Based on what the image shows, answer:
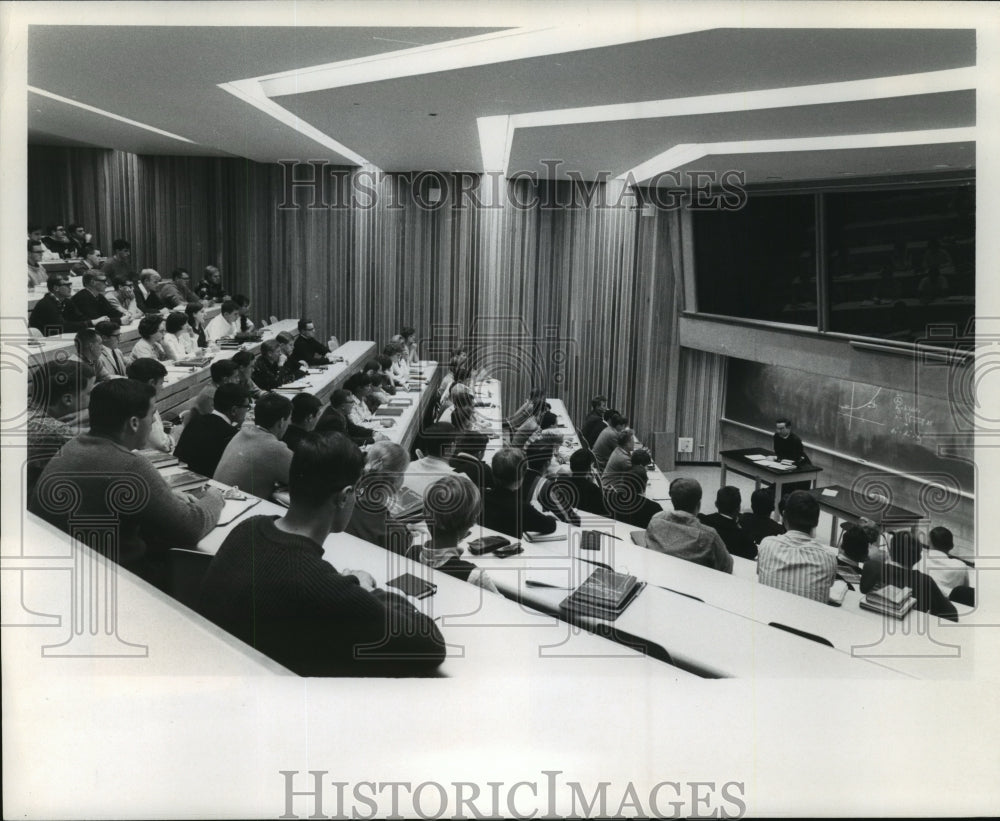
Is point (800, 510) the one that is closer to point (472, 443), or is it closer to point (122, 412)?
point (472, 443)

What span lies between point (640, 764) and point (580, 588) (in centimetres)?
83

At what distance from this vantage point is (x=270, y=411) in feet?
12.6

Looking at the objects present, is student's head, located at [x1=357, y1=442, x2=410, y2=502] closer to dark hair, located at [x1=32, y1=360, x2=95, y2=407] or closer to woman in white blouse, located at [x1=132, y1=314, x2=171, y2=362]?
woman in white blouse, located at [x1=132, y1=314, x2=171, y2=362]

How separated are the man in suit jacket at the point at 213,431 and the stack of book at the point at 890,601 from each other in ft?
10.6

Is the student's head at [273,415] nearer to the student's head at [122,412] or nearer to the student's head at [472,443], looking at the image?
the student's head at [122,412]

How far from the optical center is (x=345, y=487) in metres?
3.15

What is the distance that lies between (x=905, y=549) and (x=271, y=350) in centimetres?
347

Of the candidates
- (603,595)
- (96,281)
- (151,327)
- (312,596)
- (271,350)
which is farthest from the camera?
(271,350)

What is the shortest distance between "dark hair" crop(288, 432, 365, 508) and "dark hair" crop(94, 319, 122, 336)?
117cm

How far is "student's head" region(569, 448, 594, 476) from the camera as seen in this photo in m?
3.77

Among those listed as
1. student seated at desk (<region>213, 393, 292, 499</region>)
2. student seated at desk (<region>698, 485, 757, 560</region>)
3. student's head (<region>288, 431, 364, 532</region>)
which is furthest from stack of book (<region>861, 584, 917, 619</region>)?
student seated at desk (<region>213, 393, 292, 499</region>)

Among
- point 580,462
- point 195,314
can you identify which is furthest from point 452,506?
point 195,314

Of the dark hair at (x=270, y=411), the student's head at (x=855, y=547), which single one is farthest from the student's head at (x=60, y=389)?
the student's head at (x=855, y=547)

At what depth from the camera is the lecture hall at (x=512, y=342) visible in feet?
11.1
